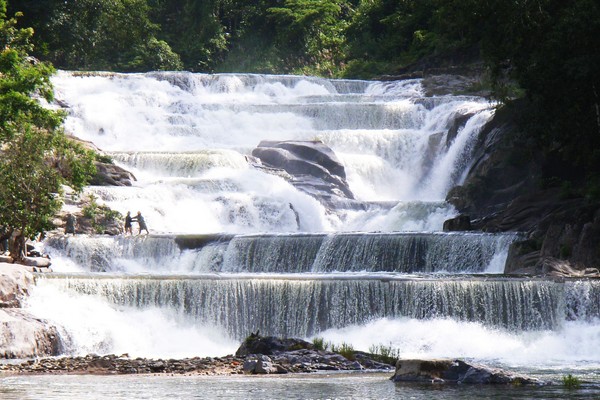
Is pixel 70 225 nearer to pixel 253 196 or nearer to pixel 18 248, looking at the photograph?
pixel 18 248

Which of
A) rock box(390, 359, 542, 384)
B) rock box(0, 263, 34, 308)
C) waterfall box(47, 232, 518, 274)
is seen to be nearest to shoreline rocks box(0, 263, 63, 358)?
rock box(0, 263, 34, 308)

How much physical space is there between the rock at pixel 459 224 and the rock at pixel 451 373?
15.8 m

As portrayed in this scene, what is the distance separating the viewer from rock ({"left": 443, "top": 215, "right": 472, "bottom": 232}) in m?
33.7

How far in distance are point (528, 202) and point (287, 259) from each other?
6914 mm

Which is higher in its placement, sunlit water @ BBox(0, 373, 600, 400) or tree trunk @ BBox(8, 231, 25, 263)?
tree trunk @ BBox(8, 231, 25, 263)

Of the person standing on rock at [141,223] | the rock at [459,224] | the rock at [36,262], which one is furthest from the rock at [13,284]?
the rock at [459,224]

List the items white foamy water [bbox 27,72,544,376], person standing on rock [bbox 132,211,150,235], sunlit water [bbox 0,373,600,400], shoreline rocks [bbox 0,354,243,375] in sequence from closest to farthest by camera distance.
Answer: sunlit water [bbox 0,373,600,400] → shoreline rocks [bbox 0,354,243,375] → white foamy water [bbox 27,72,544,376] → person standing on rock [bbox 132,211,150,235]

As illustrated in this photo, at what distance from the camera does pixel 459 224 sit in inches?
1328

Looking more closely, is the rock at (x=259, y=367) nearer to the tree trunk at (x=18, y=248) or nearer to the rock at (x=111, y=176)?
the tree trunk at (x=18, y=248)

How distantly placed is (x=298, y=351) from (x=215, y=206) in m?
18.8

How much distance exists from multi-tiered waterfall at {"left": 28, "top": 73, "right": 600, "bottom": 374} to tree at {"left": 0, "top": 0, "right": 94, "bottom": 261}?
2.35 metres

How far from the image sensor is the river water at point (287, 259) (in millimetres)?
23172

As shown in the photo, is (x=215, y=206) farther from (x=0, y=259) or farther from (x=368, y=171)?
(x=0, y=259)

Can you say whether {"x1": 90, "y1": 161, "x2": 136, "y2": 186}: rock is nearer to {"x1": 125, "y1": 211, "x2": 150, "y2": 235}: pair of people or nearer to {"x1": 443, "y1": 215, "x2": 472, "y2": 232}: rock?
{"x1": 125, "y1": 211, "x2": 150, "y2": 235}: pair of people
